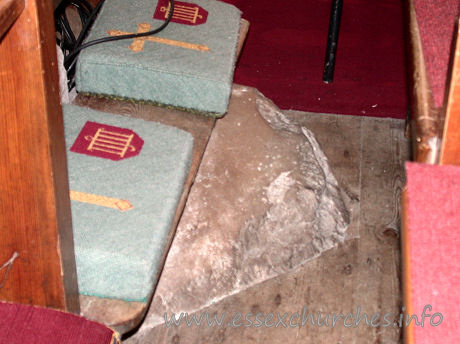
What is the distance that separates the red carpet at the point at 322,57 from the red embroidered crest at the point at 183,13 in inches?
22.4

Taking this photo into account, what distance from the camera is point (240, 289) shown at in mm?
1900

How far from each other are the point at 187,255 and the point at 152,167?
1.34 feet

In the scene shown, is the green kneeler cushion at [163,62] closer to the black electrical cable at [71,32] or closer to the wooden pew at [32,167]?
the black electrical cable at [71,32]

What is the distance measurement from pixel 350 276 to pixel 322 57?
108 centimetres

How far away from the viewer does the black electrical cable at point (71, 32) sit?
6.38ft

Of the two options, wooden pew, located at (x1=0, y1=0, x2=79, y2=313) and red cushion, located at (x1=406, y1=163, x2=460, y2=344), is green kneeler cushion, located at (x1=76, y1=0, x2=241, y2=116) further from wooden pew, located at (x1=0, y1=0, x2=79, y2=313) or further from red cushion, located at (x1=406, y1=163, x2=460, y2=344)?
red cushion, located at (x1=406, y1=163, x2=460, y2=344)

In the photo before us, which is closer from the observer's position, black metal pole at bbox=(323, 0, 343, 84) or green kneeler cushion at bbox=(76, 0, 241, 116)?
green kneeler cushion at bbox=(76, 0, 241, 116)

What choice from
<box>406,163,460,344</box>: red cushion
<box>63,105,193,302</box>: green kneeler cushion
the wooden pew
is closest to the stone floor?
<box>63,105,193,302</box>: green kneeler cushion

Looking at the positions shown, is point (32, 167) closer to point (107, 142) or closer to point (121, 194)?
point (121, 194)

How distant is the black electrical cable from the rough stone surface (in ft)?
1.30

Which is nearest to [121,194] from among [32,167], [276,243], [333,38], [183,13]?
[32,167]

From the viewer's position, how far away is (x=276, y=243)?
2.01 metres

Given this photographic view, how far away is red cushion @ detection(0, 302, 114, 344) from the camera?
94 cm

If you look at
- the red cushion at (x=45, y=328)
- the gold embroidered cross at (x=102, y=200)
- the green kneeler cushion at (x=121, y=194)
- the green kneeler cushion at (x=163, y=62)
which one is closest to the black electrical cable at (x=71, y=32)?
the green kneeler cushion at (x=163, y=62)
